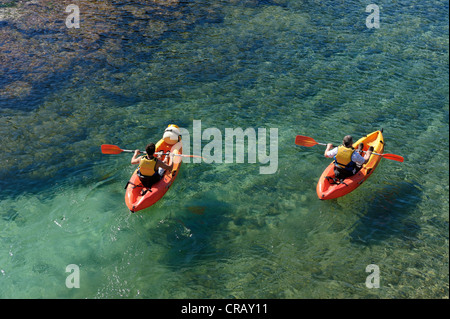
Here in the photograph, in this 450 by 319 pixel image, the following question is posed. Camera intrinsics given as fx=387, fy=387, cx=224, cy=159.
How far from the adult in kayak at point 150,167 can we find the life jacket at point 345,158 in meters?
3.68

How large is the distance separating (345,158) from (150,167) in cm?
414

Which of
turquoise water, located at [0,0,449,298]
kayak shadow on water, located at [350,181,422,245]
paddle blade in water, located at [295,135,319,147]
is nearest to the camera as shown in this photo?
turquoise water, located at [0,0,449,298]

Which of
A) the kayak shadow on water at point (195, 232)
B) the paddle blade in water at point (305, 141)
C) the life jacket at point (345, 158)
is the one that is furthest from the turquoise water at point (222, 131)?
the life jacket at point (345, 158)

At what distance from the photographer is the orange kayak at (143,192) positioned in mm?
7992

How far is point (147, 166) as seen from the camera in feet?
26.6

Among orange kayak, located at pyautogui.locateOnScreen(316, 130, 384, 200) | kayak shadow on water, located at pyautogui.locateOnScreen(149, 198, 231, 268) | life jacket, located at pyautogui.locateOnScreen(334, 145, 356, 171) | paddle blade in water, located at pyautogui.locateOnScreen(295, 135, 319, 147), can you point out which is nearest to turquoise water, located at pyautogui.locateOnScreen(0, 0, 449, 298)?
kayak shadow on water, located at pyautogui.locateOnScreen(149, 198, 231, 268)

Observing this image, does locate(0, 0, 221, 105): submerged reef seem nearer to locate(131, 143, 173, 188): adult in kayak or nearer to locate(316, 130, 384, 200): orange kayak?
locate(131, 143, 173, 188): adult in kayak

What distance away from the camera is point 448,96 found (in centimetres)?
1155

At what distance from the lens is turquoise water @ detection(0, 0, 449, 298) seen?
731 cm

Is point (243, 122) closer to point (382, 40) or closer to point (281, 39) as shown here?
point (281, 39)

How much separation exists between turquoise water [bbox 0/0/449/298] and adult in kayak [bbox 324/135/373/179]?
61 centimetres

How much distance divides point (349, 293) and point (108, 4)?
1502cm

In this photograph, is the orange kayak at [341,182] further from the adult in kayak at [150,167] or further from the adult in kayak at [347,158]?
the adult in kayak at [150,167]

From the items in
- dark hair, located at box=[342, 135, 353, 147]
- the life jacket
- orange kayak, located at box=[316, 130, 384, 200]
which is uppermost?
dark hair, located at box=[342, 135, 353, 147]
